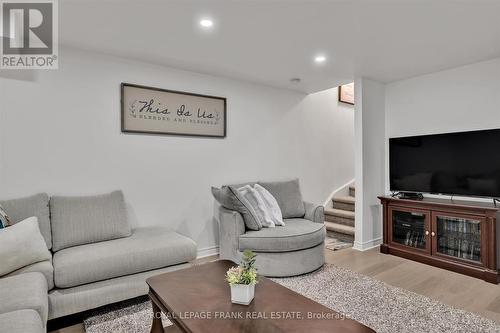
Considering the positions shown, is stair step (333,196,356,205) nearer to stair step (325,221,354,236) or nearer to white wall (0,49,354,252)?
white wall (0,49,354,252)

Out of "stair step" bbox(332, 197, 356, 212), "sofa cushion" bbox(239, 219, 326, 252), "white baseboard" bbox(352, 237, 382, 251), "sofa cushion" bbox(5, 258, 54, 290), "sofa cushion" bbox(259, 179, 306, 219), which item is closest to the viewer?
"sofa cushion" bbox(5, 258, 54, 290)

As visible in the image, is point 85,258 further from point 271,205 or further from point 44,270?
point 271,205

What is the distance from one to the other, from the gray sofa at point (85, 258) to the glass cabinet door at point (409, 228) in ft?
8.40

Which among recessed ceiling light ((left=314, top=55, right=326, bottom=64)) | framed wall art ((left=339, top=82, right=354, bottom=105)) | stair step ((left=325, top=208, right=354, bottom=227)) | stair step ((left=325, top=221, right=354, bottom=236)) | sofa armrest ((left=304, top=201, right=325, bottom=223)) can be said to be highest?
framed wall art ((left=339, top=82, right=354, bottom=105))

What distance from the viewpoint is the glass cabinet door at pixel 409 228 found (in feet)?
11.1

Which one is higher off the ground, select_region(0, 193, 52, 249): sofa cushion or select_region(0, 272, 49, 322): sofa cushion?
select_region(0, 193, 52, 249): sofa cushion

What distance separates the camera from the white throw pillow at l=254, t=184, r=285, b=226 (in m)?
3.26

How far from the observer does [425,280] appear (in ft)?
9.50

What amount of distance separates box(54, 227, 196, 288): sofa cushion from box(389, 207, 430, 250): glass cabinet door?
8.39 ft

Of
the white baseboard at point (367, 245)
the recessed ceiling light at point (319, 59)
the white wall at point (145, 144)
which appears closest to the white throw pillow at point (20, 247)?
the white wall at point (145, 144)

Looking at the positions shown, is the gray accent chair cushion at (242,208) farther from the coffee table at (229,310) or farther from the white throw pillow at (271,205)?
the coffee table at (229,310)

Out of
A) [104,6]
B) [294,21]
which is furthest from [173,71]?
[294,21]

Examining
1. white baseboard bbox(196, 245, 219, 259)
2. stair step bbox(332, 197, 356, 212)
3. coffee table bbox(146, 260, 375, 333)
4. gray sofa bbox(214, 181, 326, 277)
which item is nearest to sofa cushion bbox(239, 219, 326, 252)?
gray sofa bbox(214, 181, 326, 277)

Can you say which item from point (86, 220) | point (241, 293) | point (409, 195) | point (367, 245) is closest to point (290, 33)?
point (241, 293)
